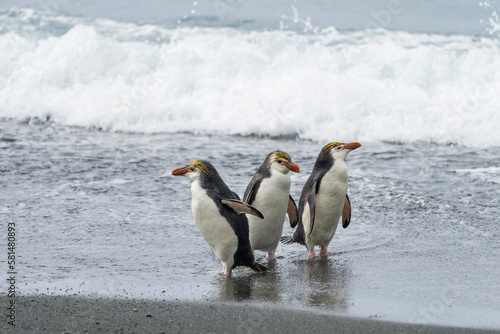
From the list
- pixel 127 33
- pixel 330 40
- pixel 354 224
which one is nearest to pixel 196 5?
pixel 127 33

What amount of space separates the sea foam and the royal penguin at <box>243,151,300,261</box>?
5.25m

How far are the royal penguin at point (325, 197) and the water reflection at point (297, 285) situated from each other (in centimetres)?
21

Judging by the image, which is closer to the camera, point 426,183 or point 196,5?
point 426,183

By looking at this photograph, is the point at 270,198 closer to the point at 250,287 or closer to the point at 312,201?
the point at 312,201

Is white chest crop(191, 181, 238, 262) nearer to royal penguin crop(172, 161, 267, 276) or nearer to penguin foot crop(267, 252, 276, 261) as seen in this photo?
royal penguin crop(172, 161, 267, 276)

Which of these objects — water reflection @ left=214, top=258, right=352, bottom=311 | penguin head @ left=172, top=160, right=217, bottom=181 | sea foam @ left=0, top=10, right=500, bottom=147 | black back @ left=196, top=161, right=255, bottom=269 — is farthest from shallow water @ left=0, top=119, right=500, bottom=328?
sea foam @ left=0, top=10, right=500, bottom=147

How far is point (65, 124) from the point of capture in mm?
11641

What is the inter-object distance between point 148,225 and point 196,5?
13305mm

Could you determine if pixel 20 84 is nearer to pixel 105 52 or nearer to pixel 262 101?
pixel 105 52

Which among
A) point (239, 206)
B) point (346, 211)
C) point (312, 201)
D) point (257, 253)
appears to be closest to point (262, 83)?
point (346, 211)

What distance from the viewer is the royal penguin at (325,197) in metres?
5.47

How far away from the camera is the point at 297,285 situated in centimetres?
461

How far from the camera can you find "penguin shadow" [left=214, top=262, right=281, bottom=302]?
170 inches

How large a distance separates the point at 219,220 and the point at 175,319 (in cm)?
117
